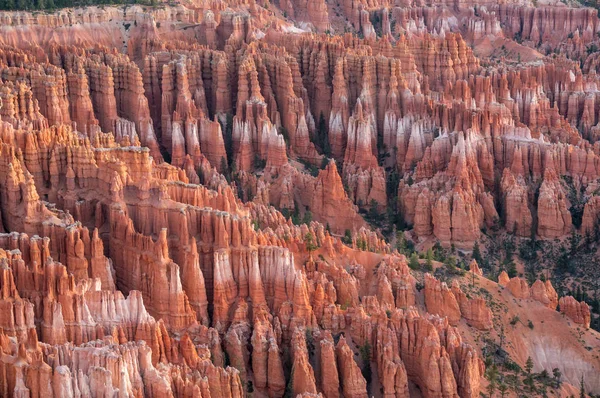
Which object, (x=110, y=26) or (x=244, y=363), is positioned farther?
(x=110, y=26)

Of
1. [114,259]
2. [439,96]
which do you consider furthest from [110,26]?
[114,259]

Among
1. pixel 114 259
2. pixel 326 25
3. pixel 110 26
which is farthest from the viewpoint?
pixel 326 25

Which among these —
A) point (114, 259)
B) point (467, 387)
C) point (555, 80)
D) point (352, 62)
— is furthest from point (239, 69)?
point (467, 387)

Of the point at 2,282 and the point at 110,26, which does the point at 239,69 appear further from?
the point at 2,282

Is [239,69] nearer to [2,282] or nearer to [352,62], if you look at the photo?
[352,62]

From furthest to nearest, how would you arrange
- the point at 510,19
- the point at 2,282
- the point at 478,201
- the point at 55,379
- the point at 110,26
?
the point at 510,19, the point at 110,26, the point at 478,201, the point at 2,282, the point at 55,379

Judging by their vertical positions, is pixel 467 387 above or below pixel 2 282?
below
